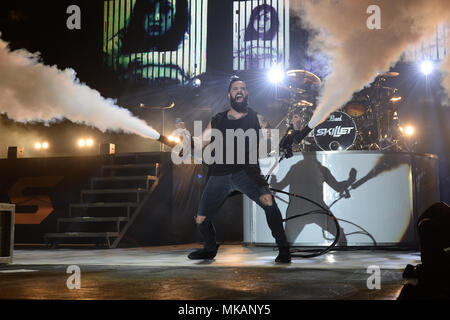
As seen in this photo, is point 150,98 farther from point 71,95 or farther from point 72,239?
point 71,95

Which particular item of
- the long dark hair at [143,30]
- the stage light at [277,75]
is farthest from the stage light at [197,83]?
the stage light at [277,75]

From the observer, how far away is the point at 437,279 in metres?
3.99

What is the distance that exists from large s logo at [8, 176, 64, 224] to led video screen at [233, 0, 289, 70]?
1289 centimetres

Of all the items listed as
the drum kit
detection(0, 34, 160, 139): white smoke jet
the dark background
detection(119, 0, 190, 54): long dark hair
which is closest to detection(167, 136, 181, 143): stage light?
detection(0, 34, 160, 139): white smoke jet

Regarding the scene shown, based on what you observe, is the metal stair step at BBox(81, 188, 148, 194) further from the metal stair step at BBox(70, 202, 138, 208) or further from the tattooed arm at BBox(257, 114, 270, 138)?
the tattooed arm at BBox(257, 114, 270, 138)

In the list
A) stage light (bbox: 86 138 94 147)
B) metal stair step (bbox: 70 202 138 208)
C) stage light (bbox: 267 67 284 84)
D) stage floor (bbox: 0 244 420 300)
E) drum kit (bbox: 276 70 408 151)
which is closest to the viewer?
stage floor (bbox: 0 244 420 300)

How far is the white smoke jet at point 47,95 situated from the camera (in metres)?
6.55

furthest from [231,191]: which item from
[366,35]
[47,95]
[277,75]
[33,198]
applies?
[277,75]

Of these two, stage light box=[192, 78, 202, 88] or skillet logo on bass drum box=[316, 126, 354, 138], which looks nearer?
skillet logo on bass drum box=[316, 126, 354, 138]

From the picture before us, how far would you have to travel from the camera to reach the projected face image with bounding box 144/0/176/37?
75.7ft

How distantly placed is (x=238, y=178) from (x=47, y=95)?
3.44m

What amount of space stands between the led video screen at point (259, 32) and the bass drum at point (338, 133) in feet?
36.2

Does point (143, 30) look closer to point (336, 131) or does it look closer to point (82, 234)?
point (336, 131)

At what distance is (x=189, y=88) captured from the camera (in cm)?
2375
